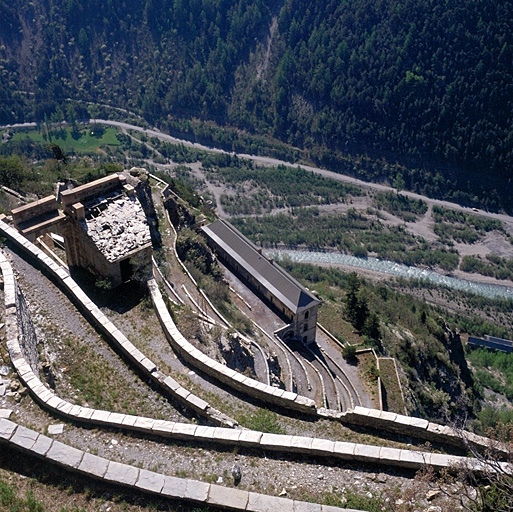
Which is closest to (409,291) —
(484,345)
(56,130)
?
(484,345)

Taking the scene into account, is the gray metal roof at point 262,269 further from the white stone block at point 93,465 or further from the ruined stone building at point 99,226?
the white stone block at point 93,465

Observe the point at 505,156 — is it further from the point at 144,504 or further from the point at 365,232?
the point at 144,504

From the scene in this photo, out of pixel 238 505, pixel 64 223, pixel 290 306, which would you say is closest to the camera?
pixel 238 505

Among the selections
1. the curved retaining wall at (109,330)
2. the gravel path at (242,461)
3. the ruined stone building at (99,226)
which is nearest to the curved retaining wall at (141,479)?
the gravel path at (242,461)

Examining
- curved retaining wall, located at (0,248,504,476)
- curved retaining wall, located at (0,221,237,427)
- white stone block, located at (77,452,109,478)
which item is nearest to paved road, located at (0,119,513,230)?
curved retaining wall, located at (0,221,237,427)

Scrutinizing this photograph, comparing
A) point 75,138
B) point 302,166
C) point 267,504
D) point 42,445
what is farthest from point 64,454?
point 75,138

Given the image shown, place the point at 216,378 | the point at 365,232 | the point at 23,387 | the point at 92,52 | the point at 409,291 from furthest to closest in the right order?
1. the point at 92,52
2. the point at 365,232
3. the point at 409,291
4. the point at 216,378
5. the point at 23,387

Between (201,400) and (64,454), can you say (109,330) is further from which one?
(64,454)

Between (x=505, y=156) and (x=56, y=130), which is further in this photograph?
(x=56, y=130)
